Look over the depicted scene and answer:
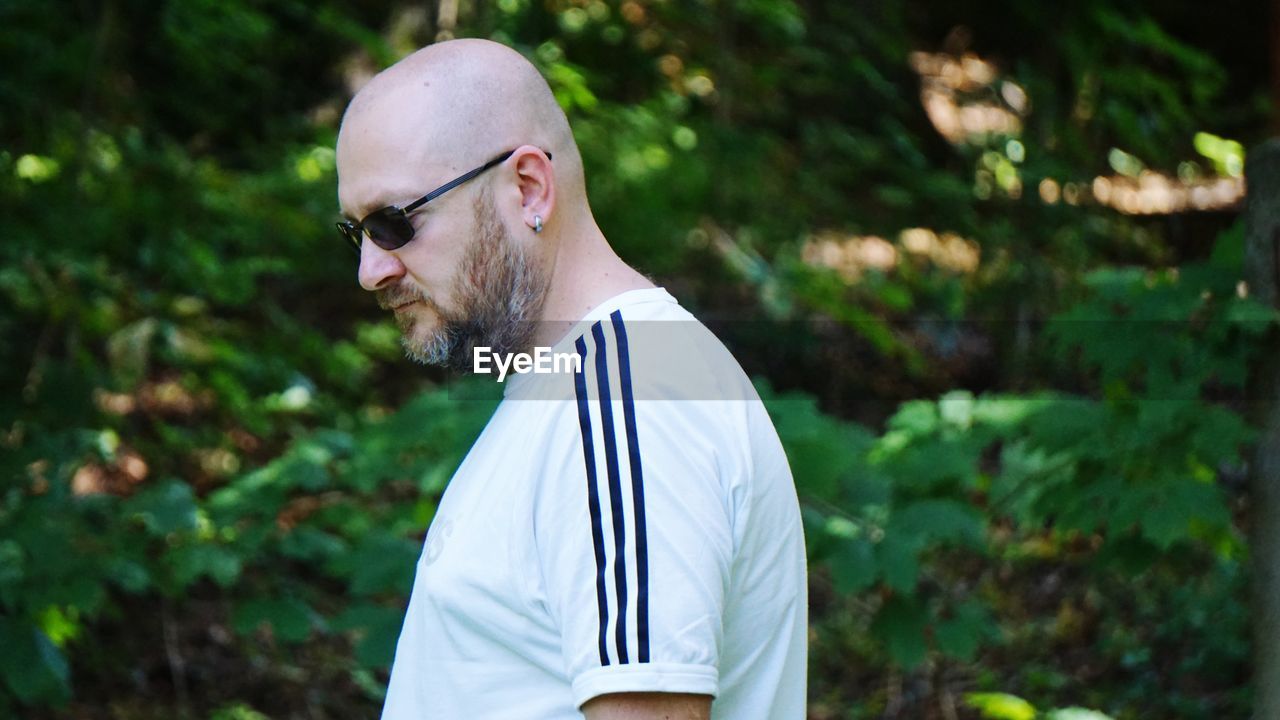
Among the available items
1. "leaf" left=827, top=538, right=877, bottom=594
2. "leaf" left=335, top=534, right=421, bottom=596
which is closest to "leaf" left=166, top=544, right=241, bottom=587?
"leaf" left=335, top=534, right=421, bottom=596

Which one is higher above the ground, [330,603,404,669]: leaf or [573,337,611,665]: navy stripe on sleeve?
[573,337,611,665]: navy stripe on sleeve

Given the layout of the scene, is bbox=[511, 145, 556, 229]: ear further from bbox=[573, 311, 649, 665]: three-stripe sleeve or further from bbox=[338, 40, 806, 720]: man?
bbox=[573, 311, 649, 665]: three-stripe sleeve

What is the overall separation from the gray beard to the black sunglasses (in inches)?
1.3

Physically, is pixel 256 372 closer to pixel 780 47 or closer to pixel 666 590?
pixel 780 47

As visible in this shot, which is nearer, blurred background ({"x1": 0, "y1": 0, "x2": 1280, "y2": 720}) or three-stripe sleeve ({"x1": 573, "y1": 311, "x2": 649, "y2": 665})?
three-stripe sleeve ({"x1": 573, "y1": 311, "x2": 649, "y2": 665})

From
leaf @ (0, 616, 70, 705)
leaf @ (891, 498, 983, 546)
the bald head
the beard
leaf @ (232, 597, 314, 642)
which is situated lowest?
leaf @ (0, 616, 70, 705)

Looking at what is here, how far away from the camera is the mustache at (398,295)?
145cm

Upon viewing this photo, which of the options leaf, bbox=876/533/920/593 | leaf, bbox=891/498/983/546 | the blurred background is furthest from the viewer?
the blurred background

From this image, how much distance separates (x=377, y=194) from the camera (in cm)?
139

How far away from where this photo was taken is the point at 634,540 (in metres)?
1.12

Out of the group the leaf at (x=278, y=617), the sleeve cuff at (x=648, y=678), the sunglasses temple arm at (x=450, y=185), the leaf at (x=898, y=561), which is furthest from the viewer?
the leaf at (x=278, y=617)

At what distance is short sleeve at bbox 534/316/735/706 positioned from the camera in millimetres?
1110

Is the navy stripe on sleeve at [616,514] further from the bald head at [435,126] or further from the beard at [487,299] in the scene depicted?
the bald head at [435,126]

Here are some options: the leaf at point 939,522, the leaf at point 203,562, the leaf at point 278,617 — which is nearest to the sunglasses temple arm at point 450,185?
the leaf at point 939,522
